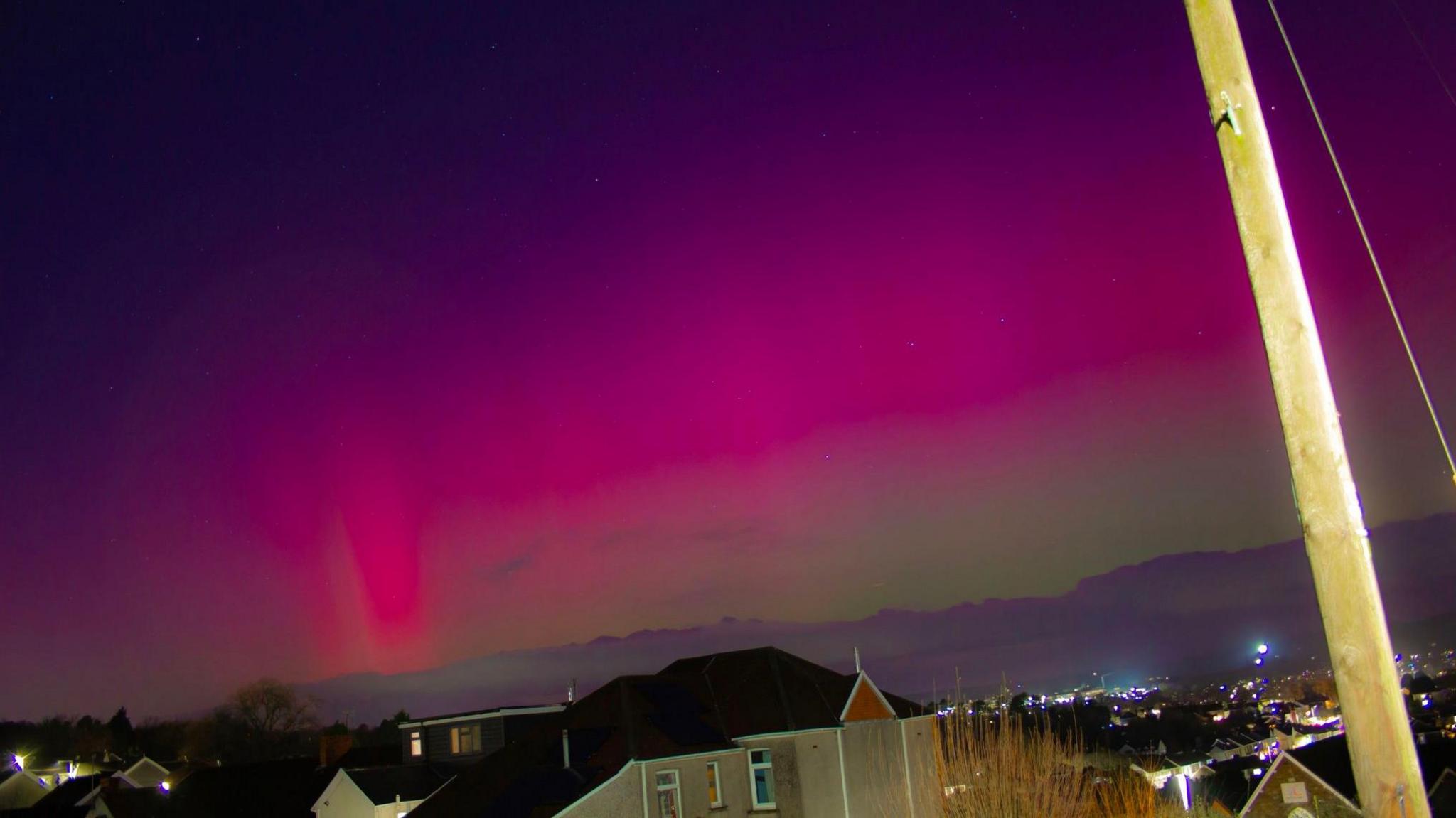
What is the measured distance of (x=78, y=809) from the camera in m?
60.3

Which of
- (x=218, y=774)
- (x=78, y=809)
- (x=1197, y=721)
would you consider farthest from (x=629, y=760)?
(x=1197, y=721)

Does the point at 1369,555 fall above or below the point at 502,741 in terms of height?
above

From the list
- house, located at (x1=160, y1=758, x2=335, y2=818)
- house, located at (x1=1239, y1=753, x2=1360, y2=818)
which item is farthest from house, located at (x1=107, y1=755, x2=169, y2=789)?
house, located at (x1=1239, y1=753, x2=1360, y2=818)

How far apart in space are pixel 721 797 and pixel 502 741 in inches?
540

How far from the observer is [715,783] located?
32.9m

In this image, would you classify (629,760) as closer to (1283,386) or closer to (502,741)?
(502,741)

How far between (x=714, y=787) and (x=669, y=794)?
1818 mm

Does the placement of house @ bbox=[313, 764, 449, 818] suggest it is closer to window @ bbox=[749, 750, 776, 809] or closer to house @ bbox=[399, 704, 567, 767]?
house @ bbox=[399, 704, 567, 767]

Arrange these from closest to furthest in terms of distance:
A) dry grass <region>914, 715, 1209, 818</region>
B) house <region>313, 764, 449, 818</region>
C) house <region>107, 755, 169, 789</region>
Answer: dry grass <region>914, 715, 1209, 818</region> < house <region>313, 764, 449, 818</region> < house <region>107, 755, 169, 789</region>

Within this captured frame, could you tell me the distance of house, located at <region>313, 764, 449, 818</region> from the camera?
4181 cm

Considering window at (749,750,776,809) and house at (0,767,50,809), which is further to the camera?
house at (0,767,50,809)

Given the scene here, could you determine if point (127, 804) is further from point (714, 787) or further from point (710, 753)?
point (710, 753)

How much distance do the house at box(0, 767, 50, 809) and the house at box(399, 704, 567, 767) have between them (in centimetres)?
5943

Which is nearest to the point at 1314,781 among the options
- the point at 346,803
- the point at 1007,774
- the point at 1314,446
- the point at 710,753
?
the point at 710,753
